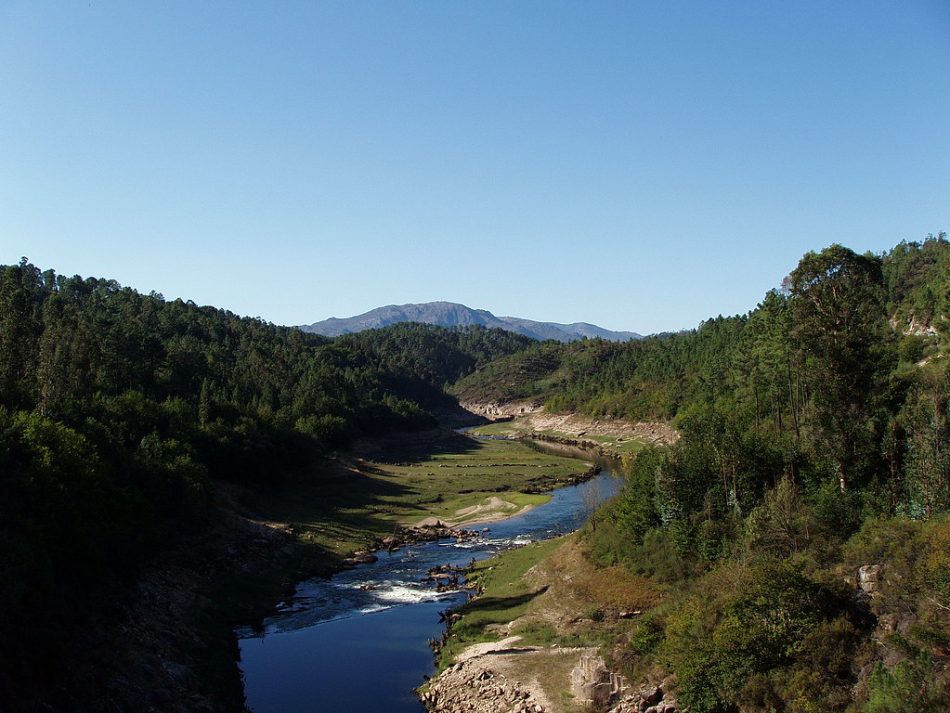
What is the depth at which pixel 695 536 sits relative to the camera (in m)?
54.2

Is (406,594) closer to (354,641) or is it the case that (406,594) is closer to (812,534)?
(354,641)

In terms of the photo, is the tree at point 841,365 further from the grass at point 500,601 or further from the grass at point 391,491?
the grass at point 391,491

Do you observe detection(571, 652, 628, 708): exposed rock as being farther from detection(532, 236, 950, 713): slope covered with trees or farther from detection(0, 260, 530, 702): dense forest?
detection(0, 260, 530, 702): dense forest

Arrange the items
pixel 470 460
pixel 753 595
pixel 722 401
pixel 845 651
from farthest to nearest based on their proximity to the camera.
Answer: pixel 470 460 → pixel 722 401 → pixel 753 595 → pixel 845 651

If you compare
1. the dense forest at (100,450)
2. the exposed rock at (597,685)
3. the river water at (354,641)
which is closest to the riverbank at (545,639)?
the exposed rock at (597,685)

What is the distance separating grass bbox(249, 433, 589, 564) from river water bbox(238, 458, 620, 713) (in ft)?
35.7

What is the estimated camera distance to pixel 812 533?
46219 mm

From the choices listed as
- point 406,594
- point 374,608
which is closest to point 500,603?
point 406,594

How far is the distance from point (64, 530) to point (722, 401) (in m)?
101

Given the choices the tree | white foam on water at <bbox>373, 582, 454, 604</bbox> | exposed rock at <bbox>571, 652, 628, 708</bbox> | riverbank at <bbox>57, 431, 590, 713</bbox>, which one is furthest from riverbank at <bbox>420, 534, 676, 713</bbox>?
the tree

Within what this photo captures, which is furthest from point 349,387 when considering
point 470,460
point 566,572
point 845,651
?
point 845,651

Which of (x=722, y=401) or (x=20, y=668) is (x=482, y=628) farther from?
(x=722, y=401)

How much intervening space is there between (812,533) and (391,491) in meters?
76.6

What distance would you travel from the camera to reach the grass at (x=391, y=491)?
3494 inches
